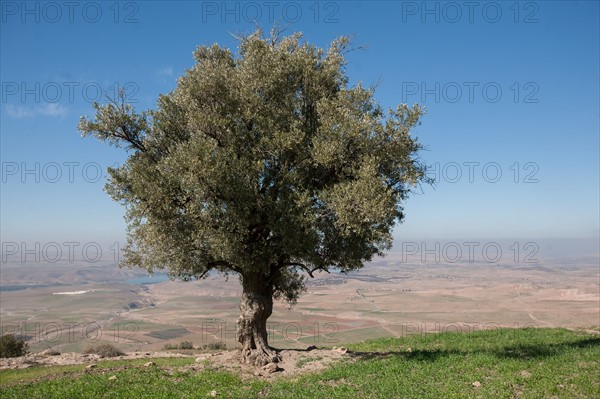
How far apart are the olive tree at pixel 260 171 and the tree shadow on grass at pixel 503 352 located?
18.2 feet

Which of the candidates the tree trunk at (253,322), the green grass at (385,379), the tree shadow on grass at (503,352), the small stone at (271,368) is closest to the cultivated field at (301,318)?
the tree shadow on grass at (503,352)

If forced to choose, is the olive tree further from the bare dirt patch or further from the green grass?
the green grass

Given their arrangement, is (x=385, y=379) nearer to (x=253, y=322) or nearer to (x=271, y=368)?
(x=271, y=368)

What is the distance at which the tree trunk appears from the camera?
69.8 ft

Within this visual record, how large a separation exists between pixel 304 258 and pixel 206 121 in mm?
8288

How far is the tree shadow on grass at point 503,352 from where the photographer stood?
69.4 ft

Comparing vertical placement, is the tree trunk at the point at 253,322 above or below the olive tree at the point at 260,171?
below

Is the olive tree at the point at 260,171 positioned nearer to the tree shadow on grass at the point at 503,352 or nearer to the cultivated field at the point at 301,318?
the tree shadow on grass at the point at 503,352

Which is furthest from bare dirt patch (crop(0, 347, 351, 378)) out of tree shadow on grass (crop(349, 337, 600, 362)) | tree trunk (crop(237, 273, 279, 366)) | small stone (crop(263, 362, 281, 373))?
A: tree shadow on grass (crop(349, 337, 600, 362))

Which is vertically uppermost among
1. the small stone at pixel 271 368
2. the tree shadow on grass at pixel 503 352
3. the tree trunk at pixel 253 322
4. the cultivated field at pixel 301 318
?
the tree trunk at pixel 253 322

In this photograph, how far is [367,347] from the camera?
27.2m

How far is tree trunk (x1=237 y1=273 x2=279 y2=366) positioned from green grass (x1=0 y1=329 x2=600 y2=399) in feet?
7.41

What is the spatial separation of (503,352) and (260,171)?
16.6 metres

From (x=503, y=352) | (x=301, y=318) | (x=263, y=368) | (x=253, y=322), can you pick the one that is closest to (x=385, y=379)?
(x=263, y=368)
